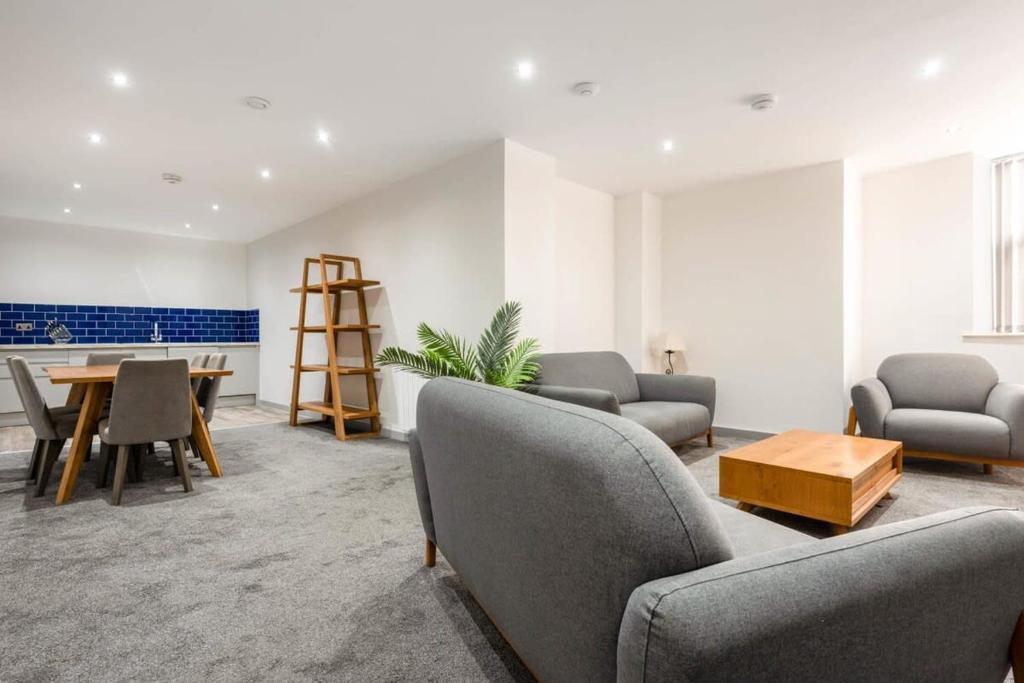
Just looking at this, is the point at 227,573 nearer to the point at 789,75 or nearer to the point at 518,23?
the point at 518,23

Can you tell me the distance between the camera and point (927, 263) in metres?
4.38

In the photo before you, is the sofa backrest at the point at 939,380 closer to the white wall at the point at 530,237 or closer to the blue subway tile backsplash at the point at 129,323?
the white wall at the point at 530,237

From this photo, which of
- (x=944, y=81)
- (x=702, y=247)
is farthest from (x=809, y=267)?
(x=944, y=81)

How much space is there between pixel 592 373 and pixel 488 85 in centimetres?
221

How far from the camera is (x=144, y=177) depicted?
181 inches

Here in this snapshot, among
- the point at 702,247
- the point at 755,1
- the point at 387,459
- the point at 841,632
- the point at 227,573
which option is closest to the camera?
the point at 841,632

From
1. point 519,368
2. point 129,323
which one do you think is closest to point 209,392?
point 519,368

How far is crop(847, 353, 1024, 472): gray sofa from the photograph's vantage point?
326cm

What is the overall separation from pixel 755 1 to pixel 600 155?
1964mm

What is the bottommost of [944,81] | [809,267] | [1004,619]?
[1004,619]

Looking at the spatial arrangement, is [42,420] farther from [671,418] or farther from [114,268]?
[114,268]

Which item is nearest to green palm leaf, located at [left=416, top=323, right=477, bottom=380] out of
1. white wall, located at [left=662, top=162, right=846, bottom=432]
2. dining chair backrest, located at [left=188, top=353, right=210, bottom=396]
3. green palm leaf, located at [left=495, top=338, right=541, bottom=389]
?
green palm leaf, located at [left=495, top=338, right=541, bottom=389]

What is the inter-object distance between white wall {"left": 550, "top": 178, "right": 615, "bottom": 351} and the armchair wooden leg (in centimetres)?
385

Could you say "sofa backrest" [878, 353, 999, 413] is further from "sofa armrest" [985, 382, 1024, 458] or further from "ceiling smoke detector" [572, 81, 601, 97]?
"ceiling smoke detector" [572, 81, 601, 97]
